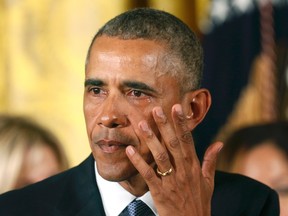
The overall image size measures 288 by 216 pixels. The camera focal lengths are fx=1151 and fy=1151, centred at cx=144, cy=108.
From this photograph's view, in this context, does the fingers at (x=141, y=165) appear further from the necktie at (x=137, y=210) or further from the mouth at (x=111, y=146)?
the necktie at (x=137, y=210)

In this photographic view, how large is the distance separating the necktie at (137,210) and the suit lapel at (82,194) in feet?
0.20

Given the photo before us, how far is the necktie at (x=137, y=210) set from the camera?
2945 millimetres

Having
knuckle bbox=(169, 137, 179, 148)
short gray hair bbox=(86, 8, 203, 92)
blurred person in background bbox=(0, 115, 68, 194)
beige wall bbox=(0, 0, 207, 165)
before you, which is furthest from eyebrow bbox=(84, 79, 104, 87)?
beige wall bbox=(0, 0, 207, 165)

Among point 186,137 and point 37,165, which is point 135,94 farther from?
point 37,165

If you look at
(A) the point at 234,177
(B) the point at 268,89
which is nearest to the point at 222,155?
(B) the point at 268,89

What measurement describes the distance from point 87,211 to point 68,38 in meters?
2.29

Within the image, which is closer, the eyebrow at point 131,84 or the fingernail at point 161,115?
the fingernail at point 161,115

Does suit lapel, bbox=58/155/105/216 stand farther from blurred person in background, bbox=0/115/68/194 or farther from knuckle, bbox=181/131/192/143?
blurred person in background, bbox=0/115/68/194

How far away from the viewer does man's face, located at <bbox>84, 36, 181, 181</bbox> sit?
2812 millimetres

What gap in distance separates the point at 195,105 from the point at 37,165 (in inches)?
55.5

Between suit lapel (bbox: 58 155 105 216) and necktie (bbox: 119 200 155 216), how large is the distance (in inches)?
2.4

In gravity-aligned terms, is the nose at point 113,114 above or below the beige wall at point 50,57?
above

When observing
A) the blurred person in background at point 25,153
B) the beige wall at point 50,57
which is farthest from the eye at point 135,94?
the beige wall at point 50,57

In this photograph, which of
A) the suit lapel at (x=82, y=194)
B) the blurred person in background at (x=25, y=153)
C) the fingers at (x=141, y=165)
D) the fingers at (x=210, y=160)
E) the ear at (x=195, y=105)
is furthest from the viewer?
the blurred person in background at (x=25, y=153)
